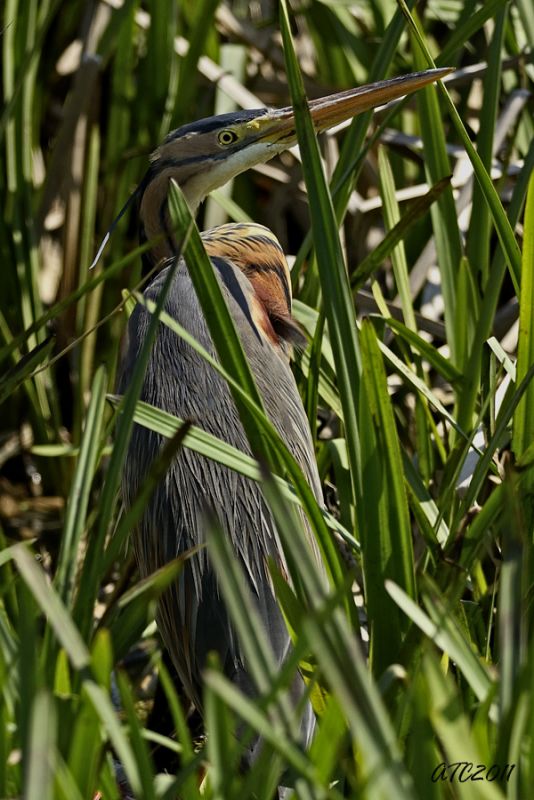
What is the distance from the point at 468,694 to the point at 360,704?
624 mm

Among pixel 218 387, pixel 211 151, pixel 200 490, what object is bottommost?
pixel 200 490

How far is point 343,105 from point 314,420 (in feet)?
2.09

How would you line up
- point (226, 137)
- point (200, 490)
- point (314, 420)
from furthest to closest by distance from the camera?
point (226, 137), point (314, 420), point (200, 490)

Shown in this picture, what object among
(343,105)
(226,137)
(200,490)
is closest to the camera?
(200,490)

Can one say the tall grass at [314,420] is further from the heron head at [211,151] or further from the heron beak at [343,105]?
the heron head at [211,151]

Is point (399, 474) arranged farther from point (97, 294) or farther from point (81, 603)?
point (97, 294)

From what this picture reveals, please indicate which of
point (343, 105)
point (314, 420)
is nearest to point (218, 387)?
point (314, 420)

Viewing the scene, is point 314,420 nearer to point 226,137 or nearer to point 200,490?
point 200,490

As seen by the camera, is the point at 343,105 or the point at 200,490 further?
the point at 343,105

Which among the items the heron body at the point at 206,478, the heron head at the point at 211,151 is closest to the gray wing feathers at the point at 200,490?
the heron body at the point at 206,478

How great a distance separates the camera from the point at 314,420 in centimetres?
192

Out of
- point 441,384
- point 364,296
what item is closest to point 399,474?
point 364,296

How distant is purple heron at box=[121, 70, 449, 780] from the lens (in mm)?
1697

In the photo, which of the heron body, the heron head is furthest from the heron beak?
the heron body
